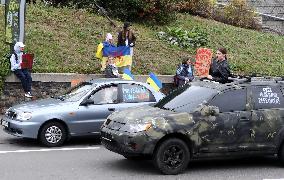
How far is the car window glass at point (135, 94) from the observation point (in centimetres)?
1332

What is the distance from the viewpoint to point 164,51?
2103 cm

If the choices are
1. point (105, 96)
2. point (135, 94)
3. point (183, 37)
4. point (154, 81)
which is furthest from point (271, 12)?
point (105, 96)

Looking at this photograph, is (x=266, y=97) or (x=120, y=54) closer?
(x=266, y=97)

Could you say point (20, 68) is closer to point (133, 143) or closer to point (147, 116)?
point (147, 116)

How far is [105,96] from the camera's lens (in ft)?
43.2

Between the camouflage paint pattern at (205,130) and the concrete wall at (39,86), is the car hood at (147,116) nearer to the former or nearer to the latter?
the camouflage paint pattern at (205,130)

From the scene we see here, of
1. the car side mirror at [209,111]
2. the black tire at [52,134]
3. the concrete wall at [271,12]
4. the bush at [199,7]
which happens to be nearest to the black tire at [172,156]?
the car side mirror at [209,111]

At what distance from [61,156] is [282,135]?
412 cm

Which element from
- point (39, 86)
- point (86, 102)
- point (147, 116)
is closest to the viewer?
point (147, 116)

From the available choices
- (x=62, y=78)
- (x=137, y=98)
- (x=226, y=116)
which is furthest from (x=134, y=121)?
(x=62, y=78)

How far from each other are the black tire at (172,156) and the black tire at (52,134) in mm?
3270

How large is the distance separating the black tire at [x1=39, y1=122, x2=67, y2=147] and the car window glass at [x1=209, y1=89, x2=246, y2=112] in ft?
11.9

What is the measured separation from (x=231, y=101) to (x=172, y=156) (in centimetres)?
151

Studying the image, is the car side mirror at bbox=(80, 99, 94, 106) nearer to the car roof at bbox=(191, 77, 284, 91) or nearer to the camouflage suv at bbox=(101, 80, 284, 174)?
the camouflage suv at bbox=(101, 80, 284, 174)
